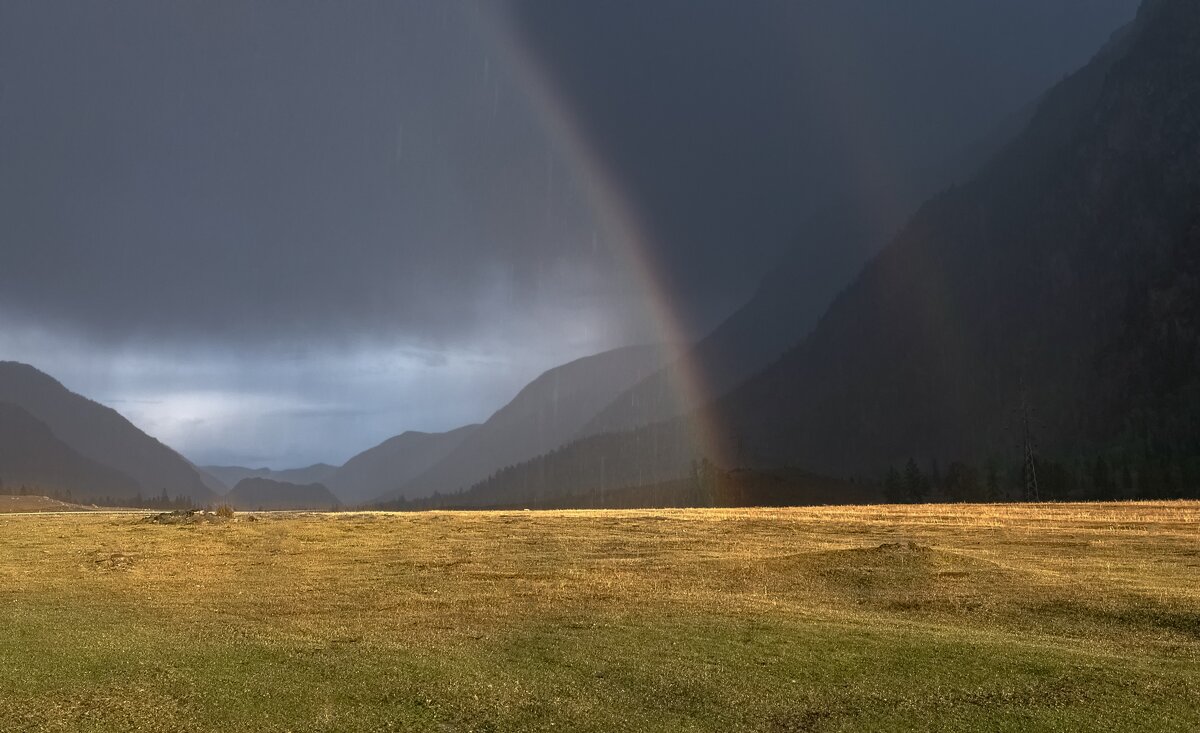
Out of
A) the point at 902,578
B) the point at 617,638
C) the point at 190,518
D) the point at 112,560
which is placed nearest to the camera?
the point at 617,638

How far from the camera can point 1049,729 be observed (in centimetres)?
1319

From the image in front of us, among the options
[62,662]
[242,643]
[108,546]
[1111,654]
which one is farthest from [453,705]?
[108,546]

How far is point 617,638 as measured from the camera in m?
20.5

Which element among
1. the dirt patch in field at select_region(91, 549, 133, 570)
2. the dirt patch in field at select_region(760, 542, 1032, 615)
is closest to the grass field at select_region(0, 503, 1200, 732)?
the dirt patch in field at select_region(760, 542, 1032, 615)

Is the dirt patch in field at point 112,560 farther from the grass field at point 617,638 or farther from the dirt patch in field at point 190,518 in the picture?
the dirt patch in field at point 190,518

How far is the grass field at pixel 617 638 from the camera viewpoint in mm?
14281

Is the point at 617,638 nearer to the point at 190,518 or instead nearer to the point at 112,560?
the point at 112,560

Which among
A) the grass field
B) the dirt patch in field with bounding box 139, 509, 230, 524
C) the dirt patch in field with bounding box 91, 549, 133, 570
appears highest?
the dirt patch in field with bounding box 139, 509, 230, 524

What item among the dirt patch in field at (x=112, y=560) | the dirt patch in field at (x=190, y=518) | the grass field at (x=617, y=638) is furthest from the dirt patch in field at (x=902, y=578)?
the dirt patch in field at (x=190, y=518)

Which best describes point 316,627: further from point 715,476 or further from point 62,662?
point 715,476

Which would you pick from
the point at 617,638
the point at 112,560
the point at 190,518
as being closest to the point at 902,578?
the point at 617,638

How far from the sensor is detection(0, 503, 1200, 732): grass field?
46.9 ft

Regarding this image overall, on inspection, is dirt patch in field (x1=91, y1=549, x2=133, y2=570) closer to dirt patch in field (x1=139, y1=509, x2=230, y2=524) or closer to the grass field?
the grass field

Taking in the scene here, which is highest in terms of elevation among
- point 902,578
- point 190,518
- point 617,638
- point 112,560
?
point 190,518
